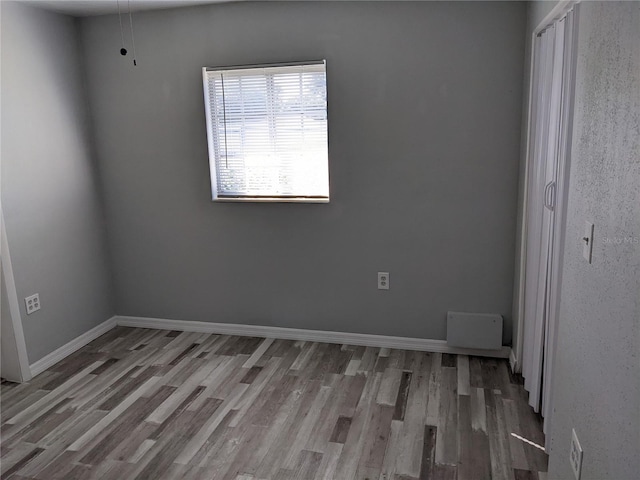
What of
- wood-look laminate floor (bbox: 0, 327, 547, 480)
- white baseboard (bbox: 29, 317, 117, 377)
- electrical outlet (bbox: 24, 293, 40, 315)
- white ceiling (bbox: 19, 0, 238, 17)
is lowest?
wood-look laminate floor (bbox: 0, 327, 547, 480)

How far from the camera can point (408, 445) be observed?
2.48 meters

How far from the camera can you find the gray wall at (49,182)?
125 inches

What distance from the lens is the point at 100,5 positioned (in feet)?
11.0

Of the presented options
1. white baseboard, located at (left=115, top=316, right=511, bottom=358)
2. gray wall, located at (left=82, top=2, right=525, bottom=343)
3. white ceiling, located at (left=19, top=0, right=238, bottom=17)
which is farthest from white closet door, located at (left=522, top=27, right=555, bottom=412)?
white ceiling, located at (left=19, top=0, right=238, bottom=17)

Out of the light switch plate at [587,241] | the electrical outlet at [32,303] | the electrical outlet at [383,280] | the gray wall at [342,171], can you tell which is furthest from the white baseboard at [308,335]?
the light switch plate at [587,241]

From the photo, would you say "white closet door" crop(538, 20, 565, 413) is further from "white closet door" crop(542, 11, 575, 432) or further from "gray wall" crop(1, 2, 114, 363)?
"gray wall" crop(1, 2, 114, 363)

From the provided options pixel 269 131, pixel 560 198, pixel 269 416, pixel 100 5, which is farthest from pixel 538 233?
pixel 100 5

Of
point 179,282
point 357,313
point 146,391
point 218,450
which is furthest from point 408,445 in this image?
point 179,282

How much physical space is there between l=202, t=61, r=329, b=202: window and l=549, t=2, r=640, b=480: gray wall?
189 centimetres

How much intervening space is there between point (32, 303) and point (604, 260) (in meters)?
3.37

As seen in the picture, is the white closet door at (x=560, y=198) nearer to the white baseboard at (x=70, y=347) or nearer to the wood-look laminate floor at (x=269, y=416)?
the wood-look laminate floor at (x=269, y=416)

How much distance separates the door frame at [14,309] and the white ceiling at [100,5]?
55.1 inches

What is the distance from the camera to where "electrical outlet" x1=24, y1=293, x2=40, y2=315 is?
330 centimetres

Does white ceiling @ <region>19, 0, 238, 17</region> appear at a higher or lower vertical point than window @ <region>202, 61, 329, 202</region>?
higher
